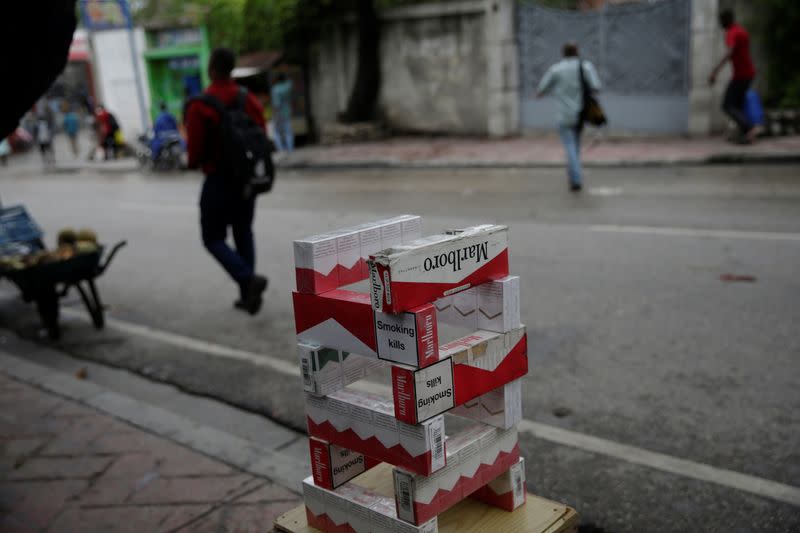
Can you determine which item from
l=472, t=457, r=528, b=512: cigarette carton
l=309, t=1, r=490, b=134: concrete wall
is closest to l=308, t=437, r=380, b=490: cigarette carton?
l=472, t=457, r=528, b=512: cigarette carton

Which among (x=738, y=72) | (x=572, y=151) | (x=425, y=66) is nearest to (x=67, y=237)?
(x=572, y=151)

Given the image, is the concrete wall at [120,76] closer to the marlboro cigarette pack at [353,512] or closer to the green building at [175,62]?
the green building at [175,62]

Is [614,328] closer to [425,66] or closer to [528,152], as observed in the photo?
[528,152]

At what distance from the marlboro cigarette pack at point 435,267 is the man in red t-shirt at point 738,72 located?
12.2 metres

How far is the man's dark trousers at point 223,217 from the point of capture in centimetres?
608

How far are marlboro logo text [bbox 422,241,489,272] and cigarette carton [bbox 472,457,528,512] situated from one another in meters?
0.70

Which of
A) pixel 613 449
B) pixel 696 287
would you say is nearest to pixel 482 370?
pixel 613 449

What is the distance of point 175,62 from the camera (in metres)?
24.7

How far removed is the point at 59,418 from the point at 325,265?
113 inches

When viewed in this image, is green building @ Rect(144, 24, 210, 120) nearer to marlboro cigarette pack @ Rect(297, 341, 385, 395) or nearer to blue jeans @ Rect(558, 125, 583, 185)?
blue jeans @ Rect(558, 125, 583, 185)

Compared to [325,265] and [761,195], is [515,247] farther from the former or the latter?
[325,265]

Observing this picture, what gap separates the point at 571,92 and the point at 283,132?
1013 cm

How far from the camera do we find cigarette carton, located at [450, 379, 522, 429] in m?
2.55

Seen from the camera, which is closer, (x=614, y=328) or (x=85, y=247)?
(x=614, y=328)
